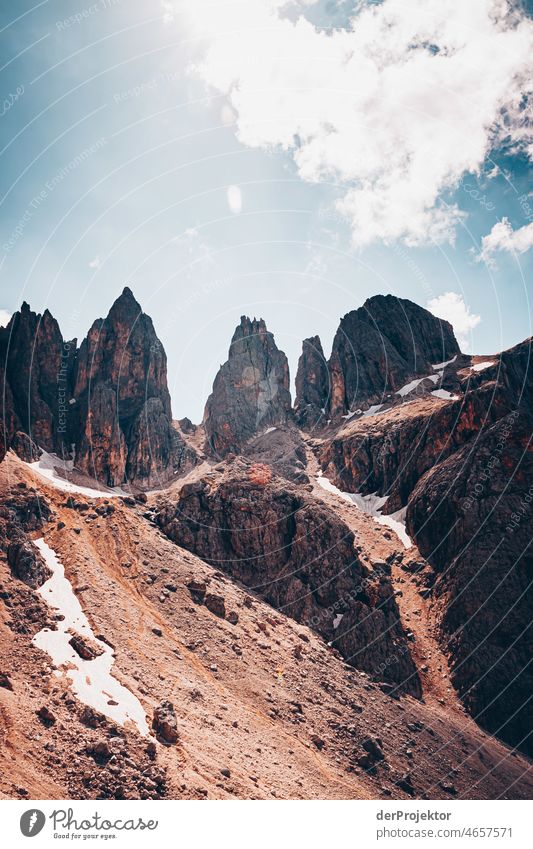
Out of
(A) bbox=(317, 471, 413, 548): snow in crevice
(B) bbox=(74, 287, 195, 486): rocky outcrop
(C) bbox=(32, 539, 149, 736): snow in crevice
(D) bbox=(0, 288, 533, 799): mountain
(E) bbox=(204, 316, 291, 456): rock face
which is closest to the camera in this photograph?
(D) bbox=(0, 288, 533, 799): mountain

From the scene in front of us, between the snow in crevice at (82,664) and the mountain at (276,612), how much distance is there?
219 mm

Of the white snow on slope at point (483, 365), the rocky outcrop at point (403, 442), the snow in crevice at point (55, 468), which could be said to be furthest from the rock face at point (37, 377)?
the white snow on slope at point (483, 365)

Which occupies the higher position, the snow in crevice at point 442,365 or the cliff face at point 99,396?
the snow in crevice at point 442,365

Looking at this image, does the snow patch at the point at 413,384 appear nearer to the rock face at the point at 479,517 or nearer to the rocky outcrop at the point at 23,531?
the rock face at the point at 479,517

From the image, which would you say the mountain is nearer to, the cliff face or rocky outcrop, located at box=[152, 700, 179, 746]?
rocky outcrop, located at box=[152, 700, 179, 746]

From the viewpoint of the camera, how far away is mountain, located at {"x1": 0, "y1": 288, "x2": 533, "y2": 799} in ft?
104

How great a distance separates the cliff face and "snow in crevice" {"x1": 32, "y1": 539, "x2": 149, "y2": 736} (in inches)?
2516

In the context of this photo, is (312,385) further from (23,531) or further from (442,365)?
(23,531)

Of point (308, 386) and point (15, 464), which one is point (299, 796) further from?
point (308, 386)

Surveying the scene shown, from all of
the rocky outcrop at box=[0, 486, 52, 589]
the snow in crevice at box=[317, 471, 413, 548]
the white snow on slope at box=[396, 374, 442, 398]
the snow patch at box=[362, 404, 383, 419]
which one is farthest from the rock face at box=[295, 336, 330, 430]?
the rocky outcrop at box=[0, 486, 52, 589]

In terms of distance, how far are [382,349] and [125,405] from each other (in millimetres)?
78780

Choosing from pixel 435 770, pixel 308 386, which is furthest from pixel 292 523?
pixel 308 386

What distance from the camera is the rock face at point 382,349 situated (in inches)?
5487

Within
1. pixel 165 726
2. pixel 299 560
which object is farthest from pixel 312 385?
pixel 165 726
